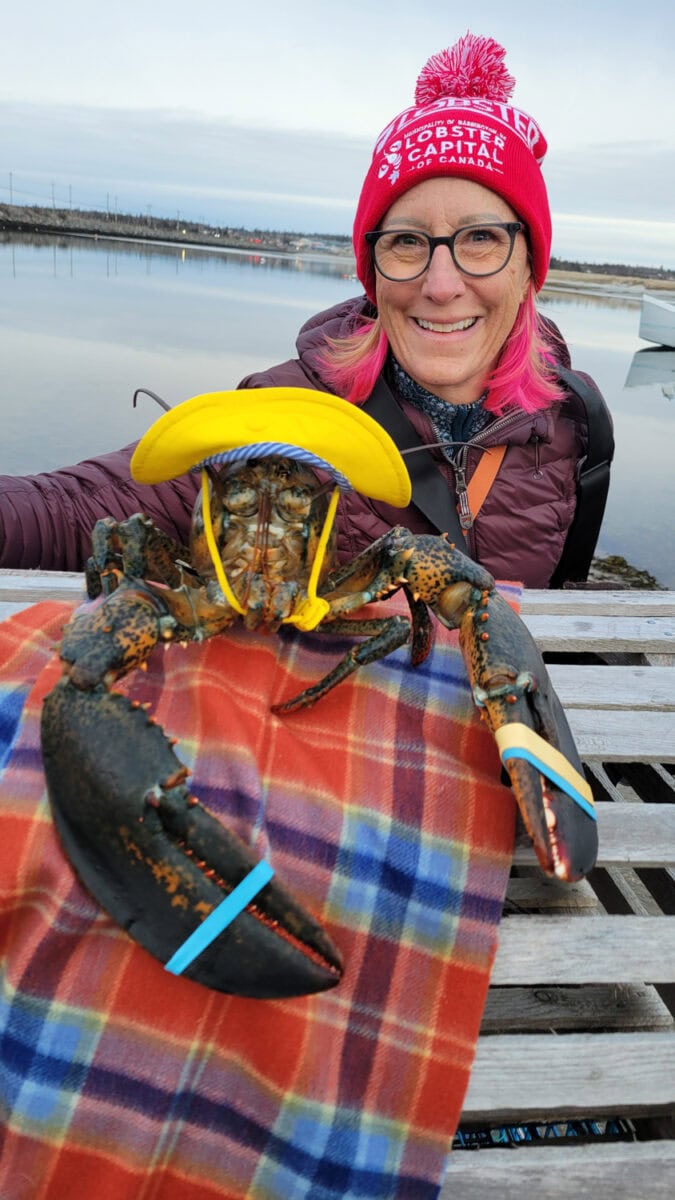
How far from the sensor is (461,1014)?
1.49 m

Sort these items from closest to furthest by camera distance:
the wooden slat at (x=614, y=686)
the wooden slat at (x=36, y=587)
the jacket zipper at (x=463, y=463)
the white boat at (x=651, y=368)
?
1. the wooden slat at (x=614, y=686)
2. the wooden slat at (x=36, y=587)
3. the jacket zipper at (x=463, y=463)
4. the white boat at (x=651, y=368)

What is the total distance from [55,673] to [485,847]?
1.05 meters

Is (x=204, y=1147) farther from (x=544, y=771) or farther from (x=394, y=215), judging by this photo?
(x=394, y=215)

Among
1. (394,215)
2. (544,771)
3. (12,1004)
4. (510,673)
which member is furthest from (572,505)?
(12,1004)

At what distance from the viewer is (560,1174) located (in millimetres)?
1383

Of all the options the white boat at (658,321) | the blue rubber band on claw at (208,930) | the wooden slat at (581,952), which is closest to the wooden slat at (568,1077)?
the wooden slat at (581,952)

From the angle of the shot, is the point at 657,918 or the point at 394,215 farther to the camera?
the point at 394,215

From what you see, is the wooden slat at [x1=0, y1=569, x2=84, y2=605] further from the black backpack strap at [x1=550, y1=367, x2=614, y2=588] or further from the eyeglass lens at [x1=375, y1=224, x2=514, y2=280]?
the black backpack strap at [x1=550, y1=367, x2=614, y2=588]

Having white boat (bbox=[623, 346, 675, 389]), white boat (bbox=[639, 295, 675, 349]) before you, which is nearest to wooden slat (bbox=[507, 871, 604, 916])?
white boat (bbox=[623, 346, 675, 389])

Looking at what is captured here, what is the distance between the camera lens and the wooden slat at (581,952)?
63.9 inches

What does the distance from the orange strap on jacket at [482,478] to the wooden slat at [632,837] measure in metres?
1.27

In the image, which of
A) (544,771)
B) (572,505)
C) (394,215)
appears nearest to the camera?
(544,771)

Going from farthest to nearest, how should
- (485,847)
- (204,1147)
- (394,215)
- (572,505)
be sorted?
1. (572,505)
2. (394,215)
3. (485,847)
4. (204,1147)

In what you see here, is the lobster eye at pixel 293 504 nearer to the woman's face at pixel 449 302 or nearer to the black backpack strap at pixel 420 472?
the black backpack strap at pixel 420 472
